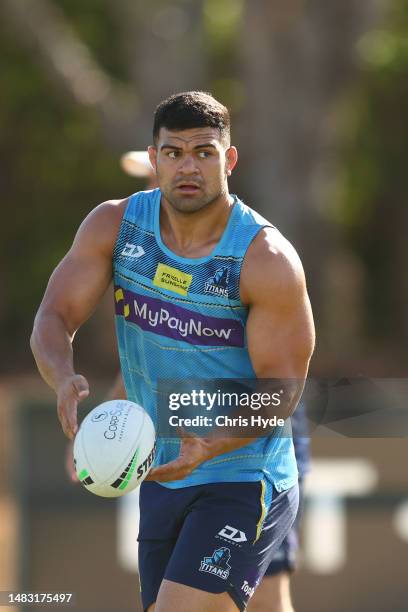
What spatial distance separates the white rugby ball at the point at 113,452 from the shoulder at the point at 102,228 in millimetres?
809

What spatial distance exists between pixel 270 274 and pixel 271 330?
22cm

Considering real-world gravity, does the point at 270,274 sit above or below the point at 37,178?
above

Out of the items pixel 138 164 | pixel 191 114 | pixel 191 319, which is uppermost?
pixel 191 114

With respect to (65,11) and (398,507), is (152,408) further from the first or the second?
(65,11)

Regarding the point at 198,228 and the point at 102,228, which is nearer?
the point at 198,228

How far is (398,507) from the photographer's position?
8320mm

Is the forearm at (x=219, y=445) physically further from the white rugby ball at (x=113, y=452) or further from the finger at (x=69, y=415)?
the finger at (x=69, y=415)

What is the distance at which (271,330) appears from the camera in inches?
183

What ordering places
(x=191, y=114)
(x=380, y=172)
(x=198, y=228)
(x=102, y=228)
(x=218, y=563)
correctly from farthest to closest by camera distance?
(x=380, y=172) < (x=102, y=228) < (x=198, y=228) < (x=191, y=114) < (x=218, y=563)

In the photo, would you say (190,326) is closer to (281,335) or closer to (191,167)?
(281,335)

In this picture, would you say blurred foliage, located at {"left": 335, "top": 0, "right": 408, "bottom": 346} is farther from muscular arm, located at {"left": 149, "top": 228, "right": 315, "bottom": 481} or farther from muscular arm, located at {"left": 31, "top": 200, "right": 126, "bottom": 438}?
muscular arm, located at {"left": 149, "top": 228, "right": 315, "bottom": 481}

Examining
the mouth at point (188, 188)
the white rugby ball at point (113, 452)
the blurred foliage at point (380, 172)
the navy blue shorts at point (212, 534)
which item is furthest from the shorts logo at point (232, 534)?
the blurred foliage at point (380, 172)

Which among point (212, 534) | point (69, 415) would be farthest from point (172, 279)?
point (212, 534)

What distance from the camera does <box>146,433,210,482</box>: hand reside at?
4602mm
